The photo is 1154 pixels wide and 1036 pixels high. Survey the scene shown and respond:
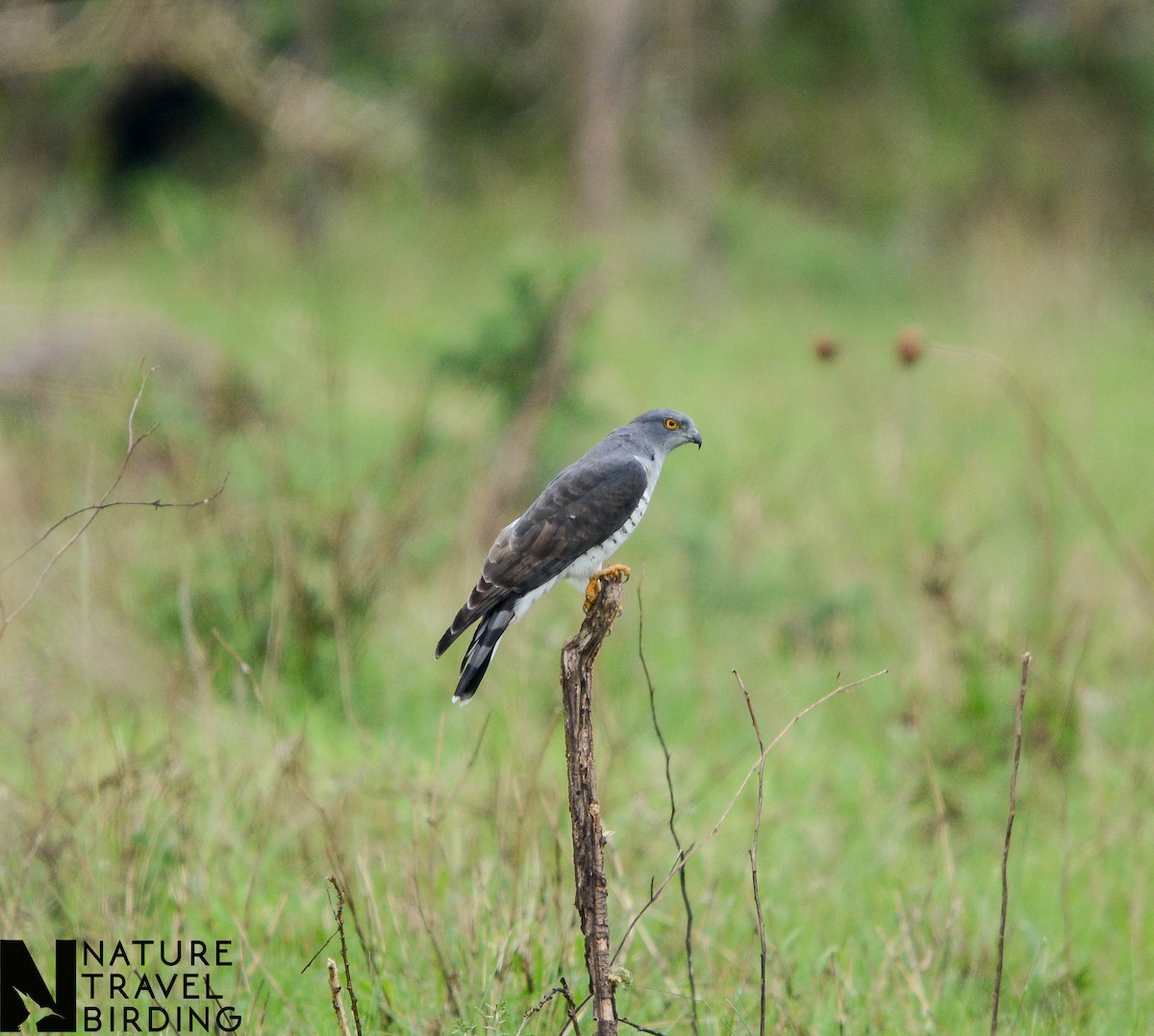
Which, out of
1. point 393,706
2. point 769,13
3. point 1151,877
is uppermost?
point 769,13

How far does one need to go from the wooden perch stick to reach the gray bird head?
101cm

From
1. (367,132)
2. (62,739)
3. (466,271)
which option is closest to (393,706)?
(62,739)

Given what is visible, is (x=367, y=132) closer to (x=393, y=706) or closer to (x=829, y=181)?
(x=393, y=706)

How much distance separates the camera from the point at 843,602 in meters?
5.82

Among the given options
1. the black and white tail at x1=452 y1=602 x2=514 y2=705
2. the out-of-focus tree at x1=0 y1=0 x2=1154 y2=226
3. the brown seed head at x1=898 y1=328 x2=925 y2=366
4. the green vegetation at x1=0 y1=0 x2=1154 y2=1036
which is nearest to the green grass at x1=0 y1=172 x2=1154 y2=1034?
the green vegetation at x1=0 y1=0 x2=1154 y2=1036

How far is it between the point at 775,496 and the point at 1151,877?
11.9 feet

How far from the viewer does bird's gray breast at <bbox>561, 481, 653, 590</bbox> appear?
9.83 ft

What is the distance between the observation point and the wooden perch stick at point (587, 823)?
2.34 meters

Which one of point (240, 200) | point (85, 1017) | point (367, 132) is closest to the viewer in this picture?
point (85, 1017)

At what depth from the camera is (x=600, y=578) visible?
2.96m

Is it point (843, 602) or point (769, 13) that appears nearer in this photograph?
point (843, 602)

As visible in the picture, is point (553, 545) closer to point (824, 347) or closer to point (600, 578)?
point (600, 578)
